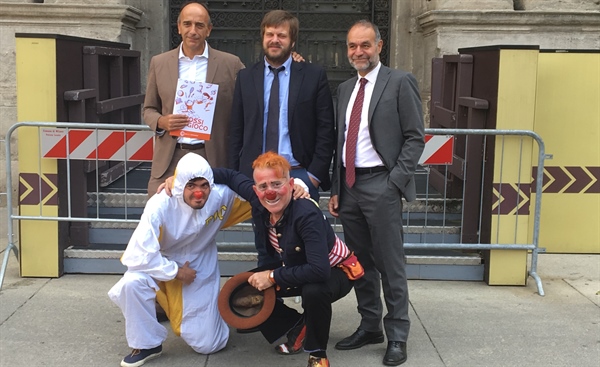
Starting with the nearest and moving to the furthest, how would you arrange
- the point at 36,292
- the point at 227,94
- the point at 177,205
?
the point at 177,205 → the point at 227,94 → the point at 36,292

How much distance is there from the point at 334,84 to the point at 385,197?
6084mm

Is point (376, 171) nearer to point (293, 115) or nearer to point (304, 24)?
point (293, 115)

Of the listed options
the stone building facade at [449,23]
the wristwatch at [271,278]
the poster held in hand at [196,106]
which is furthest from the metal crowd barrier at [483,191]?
the stone building facade at [449,23]

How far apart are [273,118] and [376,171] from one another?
29.4 inches

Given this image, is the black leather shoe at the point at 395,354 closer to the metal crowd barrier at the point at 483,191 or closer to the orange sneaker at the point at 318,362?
the orange sneaker at the point at 318,362

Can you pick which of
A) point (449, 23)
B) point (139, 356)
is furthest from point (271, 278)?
point (449, 23)

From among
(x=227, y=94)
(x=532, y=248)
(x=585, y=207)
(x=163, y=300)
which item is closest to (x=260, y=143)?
(x=227, y=94)

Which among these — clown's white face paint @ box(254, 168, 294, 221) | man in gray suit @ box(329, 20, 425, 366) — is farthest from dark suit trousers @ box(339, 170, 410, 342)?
clown's white face paint @ box(254, 168, 294, 221)

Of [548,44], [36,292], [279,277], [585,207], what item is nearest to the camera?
[279,277]

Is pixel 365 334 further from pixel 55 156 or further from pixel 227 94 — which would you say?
pixel 55 156

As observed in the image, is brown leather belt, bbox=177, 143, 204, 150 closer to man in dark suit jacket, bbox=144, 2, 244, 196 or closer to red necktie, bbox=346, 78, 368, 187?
man in dark suit jacket, bbox=144, 2, 244, 196

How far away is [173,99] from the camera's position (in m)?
4.81

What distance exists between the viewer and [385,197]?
14.2 feet

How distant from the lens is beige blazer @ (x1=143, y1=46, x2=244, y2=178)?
4.82m
